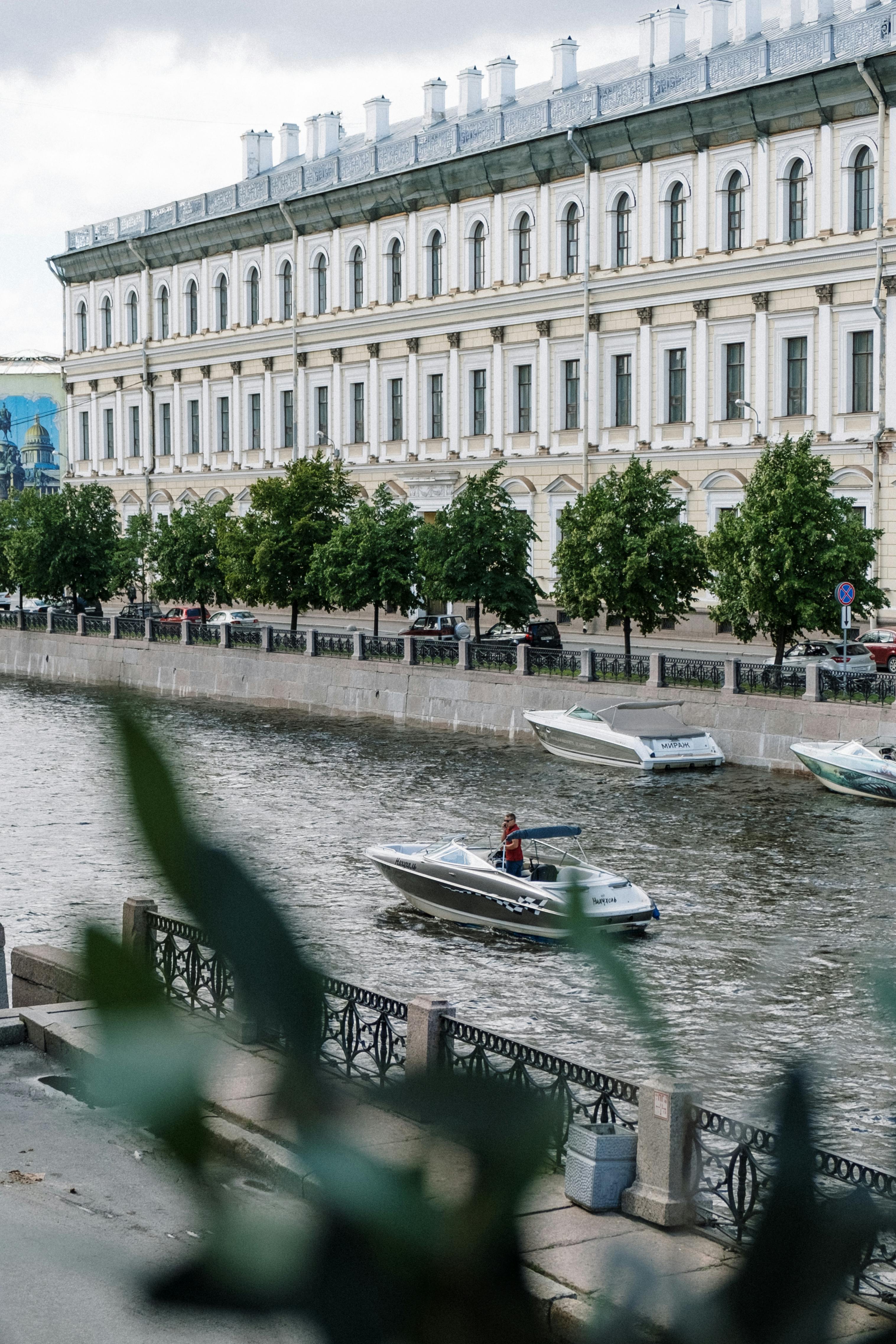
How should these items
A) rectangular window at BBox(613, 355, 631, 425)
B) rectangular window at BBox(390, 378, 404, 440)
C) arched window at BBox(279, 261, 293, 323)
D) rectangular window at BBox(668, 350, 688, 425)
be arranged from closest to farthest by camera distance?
rectangular window at BBox(668, 350, 688, 425)
rectangular window at BBox(613, 355, 631, 425)
rectangular window at BBox(390, 378, 404, 440)
arched window at BBox(279, 261, 293, 323)

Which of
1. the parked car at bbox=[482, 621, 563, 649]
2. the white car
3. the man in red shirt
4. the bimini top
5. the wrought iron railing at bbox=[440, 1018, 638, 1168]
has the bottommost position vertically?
the man in red shirt

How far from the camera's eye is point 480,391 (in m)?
46.5

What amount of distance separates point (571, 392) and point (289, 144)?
58.1 ft

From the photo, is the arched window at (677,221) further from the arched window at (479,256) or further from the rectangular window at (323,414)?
the rectangular window at (323,414)

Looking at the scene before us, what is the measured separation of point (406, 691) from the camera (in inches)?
1321

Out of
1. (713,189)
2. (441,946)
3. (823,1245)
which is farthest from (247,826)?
(713,189)

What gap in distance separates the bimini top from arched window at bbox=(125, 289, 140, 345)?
148 ft

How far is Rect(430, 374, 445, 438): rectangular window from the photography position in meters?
47.6

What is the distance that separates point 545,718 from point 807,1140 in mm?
27728

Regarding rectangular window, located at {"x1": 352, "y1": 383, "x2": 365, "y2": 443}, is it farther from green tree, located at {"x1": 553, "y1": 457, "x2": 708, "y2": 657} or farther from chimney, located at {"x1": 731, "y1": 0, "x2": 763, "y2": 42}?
green tree, located at {"x1": 553, "y1": 457, "x2": 708, "y2": 657}

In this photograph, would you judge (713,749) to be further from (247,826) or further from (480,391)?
(247,826)

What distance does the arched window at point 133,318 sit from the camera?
58875 millimetres

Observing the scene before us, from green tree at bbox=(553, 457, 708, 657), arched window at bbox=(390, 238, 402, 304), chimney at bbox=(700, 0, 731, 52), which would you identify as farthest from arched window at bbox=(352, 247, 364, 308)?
green tree at bbox=(553, 457, 708, 657)

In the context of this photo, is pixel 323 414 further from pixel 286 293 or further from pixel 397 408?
pixel 286 293
